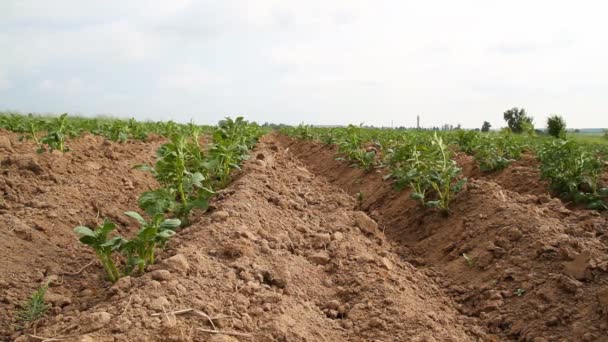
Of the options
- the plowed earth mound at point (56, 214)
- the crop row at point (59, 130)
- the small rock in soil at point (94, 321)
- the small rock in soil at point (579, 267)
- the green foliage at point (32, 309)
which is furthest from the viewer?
the crop row at point (59, 130)

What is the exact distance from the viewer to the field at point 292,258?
8.27 feet

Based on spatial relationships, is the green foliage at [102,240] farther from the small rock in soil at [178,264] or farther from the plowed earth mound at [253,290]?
the small rock in soil at [178,264]

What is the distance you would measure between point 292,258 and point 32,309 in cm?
149

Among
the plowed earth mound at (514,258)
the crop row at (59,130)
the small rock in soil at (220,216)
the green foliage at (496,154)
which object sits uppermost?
the crop row at (59,130)

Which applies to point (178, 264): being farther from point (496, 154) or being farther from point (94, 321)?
point (496, 154)

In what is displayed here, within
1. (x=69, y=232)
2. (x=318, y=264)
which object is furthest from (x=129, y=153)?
(x=318, y=264)

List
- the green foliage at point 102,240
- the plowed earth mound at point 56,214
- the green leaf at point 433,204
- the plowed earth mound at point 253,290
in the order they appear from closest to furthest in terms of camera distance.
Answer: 1. the plowed earth mound at point 253,290
2. the green foliage at point 102,240
3. the plowed earth mound at point 56,214
4. the green leaf at point 433,204

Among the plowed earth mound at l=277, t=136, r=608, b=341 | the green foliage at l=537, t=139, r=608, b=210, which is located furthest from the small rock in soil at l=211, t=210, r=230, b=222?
the green foliage at l=537, t=139, r=608, b=210

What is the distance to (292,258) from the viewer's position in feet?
11.2

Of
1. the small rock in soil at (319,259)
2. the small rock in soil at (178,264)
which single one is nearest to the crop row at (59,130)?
the small rock in soil at (319,259)

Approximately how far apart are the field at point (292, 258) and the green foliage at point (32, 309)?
0.01m

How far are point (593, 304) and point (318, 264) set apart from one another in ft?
5.41

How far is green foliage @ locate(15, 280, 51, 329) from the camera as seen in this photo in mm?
2637

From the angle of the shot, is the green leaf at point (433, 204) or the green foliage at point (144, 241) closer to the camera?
the green foliage at point (144, 241)
